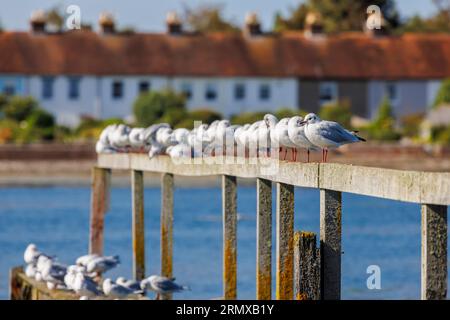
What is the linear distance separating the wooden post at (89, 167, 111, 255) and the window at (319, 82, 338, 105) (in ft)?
194

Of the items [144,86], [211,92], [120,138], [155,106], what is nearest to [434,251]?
[120,138]

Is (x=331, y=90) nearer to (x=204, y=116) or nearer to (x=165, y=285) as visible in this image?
(x=204, y=116)

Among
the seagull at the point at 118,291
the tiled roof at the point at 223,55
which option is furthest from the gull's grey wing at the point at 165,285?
the tiled roof at the point at 223,55

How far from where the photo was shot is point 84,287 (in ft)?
71.3

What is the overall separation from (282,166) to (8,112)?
2307 inches

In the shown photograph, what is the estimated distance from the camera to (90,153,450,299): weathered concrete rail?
44.8ft

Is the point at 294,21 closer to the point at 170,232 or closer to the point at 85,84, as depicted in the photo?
the point at 85,84

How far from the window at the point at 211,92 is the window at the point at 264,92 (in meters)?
2.48

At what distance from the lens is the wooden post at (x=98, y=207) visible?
90.9 ft

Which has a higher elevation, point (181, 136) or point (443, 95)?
point (181, 136)

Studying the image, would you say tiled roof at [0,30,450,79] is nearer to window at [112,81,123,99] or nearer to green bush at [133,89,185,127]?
window at [112,81,123,99]

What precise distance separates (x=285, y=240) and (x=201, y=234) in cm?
2811

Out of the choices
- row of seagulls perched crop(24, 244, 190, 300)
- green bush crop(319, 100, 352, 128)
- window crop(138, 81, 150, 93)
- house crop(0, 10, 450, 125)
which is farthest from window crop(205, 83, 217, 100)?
row of seagulls perched crop(24, 244, 190, 300)
